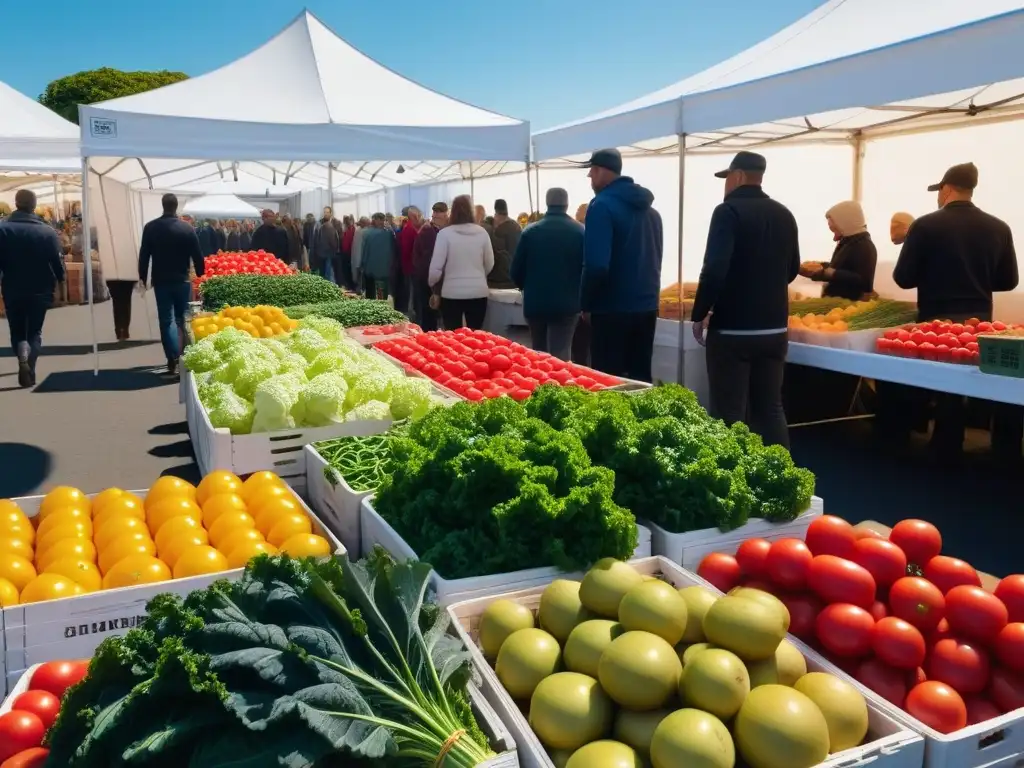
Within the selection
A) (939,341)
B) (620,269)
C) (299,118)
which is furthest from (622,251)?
(299,118)

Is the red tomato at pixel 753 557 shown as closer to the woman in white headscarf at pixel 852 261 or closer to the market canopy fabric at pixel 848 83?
the market canopy fabric at pixel 848 83

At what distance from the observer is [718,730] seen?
1.68 m

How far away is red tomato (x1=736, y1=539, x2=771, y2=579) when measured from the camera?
2.40 metres

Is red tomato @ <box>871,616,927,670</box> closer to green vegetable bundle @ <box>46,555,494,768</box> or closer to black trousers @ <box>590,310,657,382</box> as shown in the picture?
green vegetable bundle @ <box>46,555,494,768</box>

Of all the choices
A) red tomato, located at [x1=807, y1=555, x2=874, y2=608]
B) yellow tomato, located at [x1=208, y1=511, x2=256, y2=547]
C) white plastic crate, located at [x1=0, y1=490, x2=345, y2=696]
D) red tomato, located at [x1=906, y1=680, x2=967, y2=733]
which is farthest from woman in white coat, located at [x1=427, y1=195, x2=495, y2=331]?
red tomato, located at [x1=906, y1=680, x2=967, y2=733]

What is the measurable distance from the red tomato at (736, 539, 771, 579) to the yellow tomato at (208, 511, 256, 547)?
5.54 ft

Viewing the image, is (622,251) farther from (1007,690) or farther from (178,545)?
(1007,690)

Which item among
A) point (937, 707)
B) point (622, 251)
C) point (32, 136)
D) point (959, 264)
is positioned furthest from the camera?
point (32, 136)

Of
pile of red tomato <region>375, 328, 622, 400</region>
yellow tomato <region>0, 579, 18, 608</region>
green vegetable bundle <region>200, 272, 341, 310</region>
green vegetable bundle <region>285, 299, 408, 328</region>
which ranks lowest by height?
yellow tomato <region>0, 579, 18, 608</region>

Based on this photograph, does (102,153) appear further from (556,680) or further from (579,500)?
(556,680)

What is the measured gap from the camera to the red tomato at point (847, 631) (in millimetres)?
2082

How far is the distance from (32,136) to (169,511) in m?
Result: 12.8

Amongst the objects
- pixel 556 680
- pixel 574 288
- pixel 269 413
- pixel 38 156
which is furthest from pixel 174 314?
pixel 556 680

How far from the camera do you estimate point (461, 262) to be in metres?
8.72
